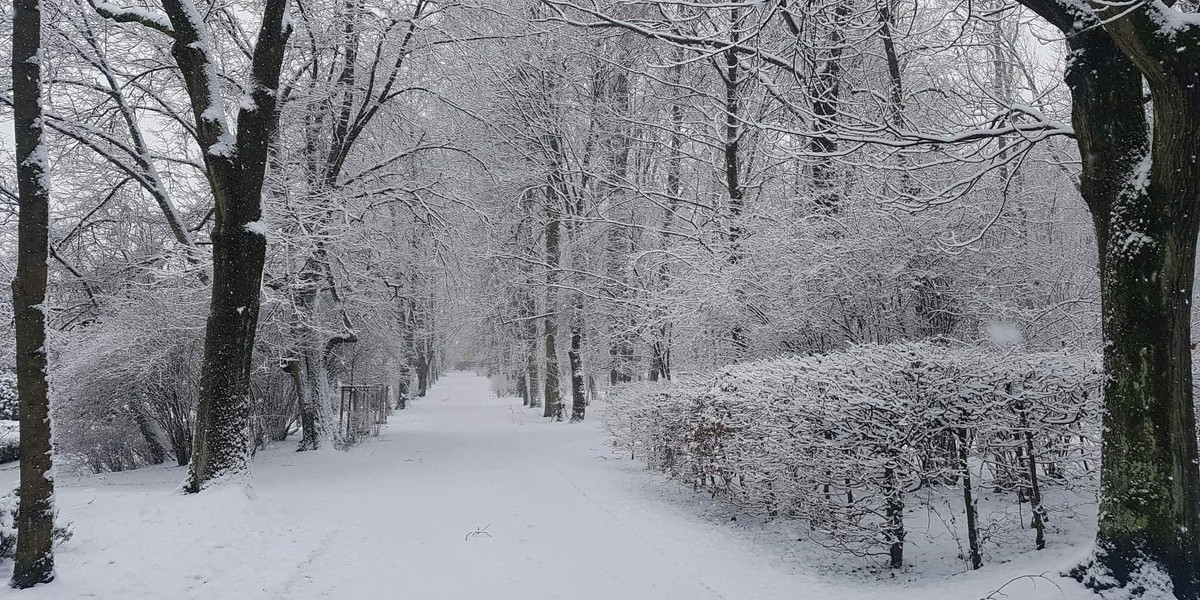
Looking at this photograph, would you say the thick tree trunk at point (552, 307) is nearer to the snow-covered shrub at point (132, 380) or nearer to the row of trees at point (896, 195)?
the row of trees at point (896, 195)

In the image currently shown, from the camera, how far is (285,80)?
12312mm

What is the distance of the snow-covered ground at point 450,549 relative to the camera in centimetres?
498

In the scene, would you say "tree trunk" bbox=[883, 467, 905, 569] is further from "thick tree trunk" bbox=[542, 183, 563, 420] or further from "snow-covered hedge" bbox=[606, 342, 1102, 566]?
"thick tree trunk" bbox=[542, 183, 563, 420]

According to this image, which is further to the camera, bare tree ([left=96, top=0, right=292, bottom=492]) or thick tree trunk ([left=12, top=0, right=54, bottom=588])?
bare tree ([left=96, top=0, right=292, bottom=492])

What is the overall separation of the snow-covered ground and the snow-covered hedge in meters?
0.53

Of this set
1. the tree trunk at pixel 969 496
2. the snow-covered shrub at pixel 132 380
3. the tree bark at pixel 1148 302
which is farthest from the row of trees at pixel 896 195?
the snow-covered shrub at pixel 132 380

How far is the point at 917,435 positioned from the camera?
5188 mm

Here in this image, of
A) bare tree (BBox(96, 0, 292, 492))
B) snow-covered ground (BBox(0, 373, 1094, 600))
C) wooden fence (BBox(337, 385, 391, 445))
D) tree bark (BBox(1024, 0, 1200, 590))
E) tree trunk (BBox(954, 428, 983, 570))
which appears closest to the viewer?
tree bark (BBox(1024, 0, 1200, 590))

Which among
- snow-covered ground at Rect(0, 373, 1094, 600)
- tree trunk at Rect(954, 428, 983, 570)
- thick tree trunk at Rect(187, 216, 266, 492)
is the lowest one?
snow-covered ground at Rect(0, 373, 1094, 600)

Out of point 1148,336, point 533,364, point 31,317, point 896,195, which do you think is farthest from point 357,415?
point 1148,336

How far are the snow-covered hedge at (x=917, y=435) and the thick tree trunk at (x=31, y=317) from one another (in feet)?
18.1

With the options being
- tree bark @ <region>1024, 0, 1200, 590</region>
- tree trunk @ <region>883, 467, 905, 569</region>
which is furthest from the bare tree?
tree bark @ <region>1024, 0, 1200, 590</region>

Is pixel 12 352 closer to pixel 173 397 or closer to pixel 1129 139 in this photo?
pixel 173 397

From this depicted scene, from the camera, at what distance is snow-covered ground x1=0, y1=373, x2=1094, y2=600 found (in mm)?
4984
